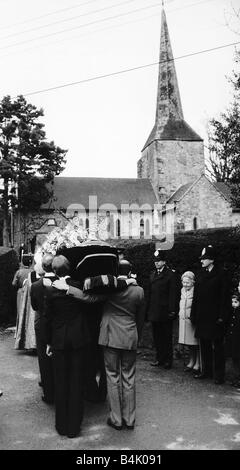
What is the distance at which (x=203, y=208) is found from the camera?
46156mm

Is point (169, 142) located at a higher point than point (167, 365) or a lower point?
higher

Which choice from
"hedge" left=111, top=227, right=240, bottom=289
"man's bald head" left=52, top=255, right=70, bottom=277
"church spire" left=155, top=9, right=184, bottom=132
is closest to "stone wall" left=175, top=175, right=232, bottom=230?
"church spire" left=155, top=9, right=184, bottom=132

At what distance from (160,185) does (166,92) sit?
1253cm

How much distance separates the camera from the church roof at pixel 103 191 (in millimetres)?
50812

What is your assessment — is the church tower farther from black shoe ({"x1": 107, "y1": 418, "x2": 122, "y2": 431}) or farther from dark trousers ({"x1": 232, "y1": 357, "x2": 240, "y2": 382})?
black shoe ({"x1": 107, "y1": 418, "x2": 122, "y2": 431})

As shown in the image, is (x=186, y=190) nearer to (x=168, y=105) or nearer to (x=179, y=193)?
(x=179, y=193)

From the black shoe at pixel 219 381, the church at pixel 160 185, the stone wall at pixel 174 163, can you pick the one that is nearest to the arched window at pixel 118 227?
the church at pixel 160 185

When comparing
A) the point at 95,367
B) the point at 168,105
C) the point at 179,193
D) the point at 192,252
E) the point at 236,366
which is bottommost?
the point at 236,366

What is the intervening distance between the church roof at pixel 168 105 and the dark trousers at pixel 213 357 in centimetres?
4776

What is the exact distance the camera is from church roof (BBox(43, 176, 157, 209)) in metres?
50.8

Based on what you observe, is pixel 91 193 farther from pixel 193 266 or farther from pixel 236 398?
pixel 236 398

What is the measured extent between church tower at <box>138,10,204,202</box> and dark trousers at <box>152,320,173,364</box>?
4442 cm

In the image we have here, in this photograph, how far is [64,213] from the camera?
47.8 metres

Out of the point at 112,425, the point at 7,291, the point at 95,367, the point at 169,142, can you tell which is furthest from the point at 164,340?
the point at 169,142
